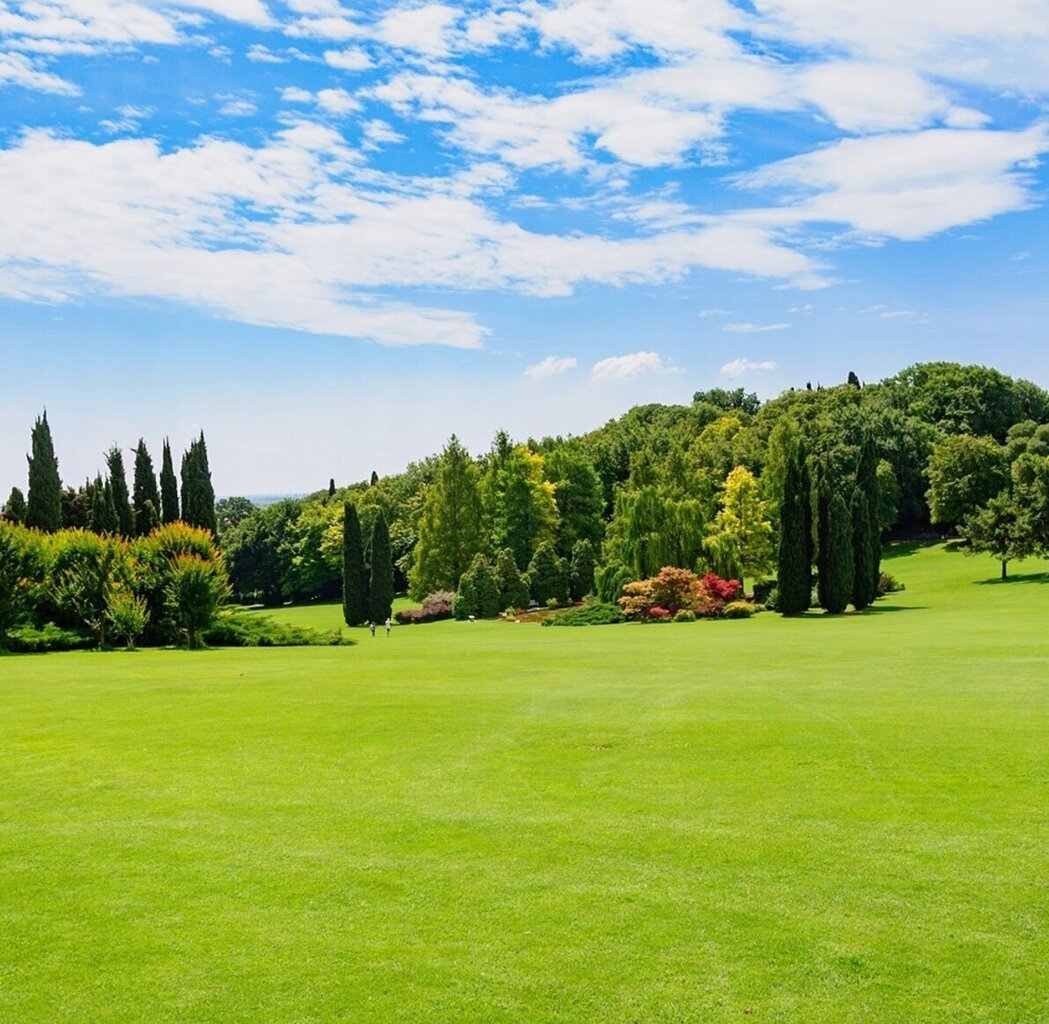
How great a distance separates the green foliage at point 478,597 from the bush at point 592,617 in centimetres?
573

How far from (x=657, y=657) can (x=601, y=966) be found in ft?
60.2

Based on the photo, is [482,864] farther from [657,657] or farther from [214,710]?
[657,657]

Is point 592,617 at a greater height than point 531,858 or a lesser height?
lesser

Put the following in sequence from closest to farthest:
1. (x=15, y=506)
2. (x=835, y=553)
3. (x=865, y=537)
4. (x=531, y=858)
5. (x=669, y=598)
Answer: (x=531, y=858), (x=835, y=553), (x=865, y=537), (x=669, y=598), (x=15, y=506)

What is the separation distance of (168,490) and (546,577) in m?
22.2

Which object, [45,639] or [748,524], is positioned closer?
[45,639]

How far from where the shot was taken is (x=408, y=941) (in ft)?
22.5

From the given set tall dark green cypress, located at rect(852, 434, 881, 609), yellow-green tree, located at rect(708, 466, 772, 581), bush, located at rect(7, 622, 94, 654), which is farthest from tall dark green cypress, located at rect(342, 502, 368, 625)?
tall dark green cypress, located at rect(852, 434, 881, 609)

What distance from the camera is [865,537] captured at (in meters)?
45.1

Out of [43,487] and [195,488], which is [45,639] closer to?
[43,487]

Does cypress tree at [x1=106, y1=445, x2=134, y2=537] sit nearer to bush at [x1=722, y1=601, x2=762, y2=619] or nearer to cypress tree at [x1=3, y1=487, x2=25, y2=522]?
cypress tree at [x1=3, y1=487, x2=25, y2=522]

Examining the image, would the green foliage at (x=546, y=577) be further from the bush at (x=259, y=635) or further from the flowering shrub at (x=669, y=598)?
the bush at (x=259, y=635)

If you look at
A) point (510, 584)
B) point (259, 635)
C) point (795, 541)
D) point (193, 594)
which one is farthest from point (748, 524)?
point (193, 594)

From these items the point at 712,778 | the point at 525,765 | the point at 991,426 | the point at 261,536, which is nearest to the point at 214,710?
the point at 525,765
